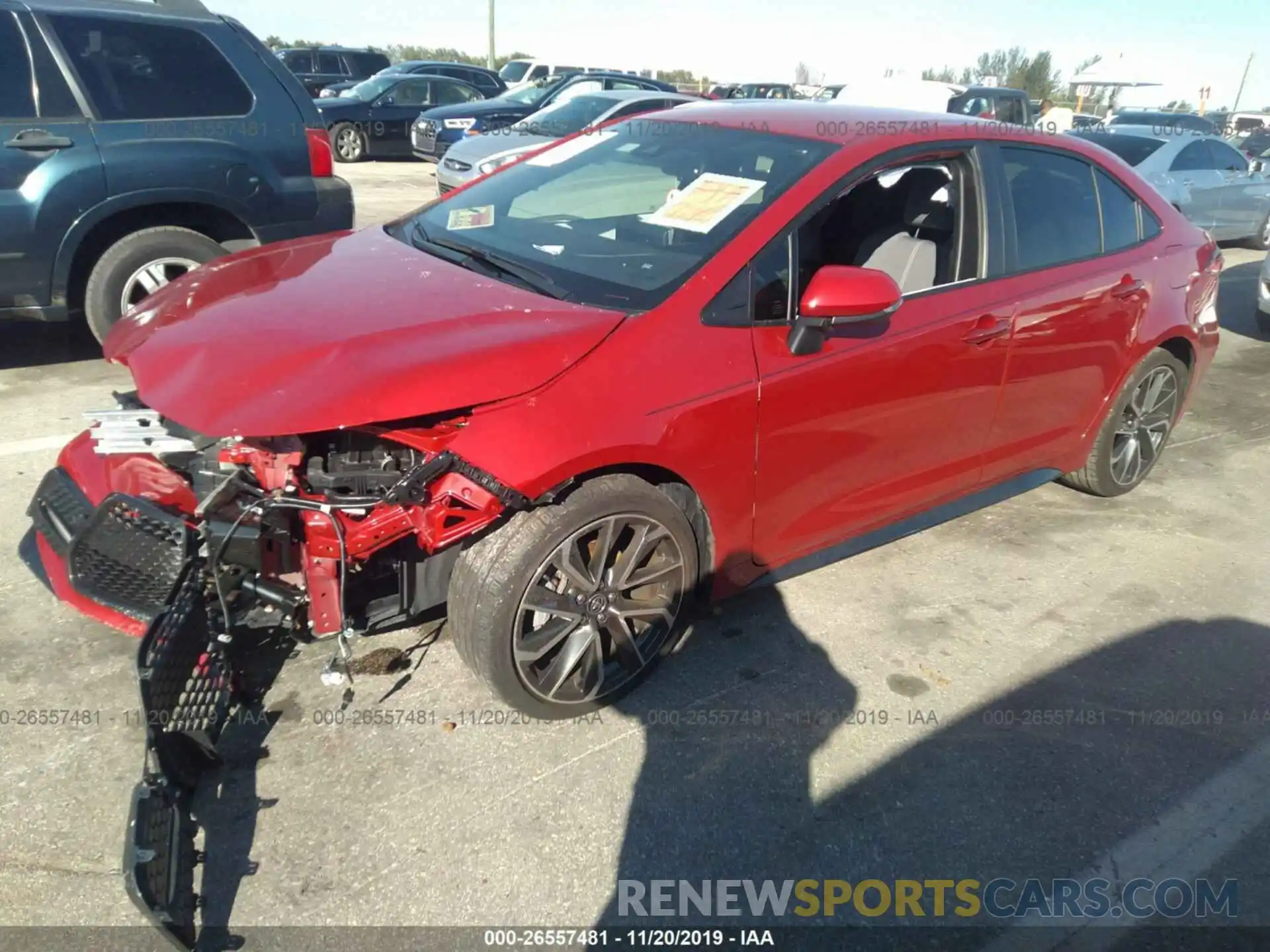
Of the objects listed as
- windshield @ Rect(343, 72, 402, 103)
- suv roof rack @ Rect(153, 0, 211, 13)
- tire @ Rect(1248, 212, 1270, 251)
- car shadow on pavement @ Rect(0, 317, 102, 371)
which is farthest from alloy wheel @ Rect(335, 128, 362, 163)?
tire @ Rect(1248, 212, 1270, 251)

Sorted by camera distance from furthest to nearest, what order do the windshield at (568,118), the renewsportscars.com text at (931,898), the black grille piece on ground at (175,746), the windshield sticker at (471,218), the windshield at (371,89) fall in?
1. the windshield at (371,89)
2. the windshield at (568,118)
3. the windshield sticker at (471,218)
4. the renewsportscars.com text at (931,898)
5. the black grille piece on ground at (175,746)

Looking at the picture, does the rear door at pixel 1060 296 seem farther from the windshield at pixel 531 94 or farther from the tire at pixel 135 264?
the windshield at pixel 531 94

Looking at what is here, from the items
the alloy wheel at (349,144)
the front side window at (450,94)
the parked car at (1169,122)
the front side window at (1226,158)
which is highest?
the parked car at (1169,122)

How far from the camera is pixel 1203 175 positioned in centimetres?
1092

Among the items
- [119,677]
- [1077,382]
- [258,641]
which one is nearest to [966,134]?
[1077,382]

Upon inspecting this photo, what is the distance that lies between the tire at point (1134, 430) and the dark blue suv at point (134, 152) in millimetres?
4490

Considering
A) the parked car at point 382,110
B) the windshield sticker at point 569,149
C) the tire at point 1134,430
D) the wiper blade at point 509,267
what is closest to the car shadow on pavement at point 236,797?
the wiper blade at point 509,267

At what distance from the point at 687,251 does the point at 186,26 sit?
4.05 metres

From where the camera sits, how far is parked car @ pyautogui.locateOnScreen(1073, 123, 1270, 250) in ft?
34.7

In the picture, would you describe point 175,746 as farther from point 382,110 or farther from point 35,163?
point 382,110

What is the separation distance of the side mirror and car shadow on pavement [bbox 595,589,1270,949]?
1.13m

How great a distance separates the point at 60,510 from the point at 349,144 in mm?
15382

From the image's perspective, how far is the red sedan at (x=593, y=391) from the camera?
248cm

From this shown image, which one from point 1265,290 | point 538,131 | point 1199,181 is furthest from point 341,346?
point 1199,181
